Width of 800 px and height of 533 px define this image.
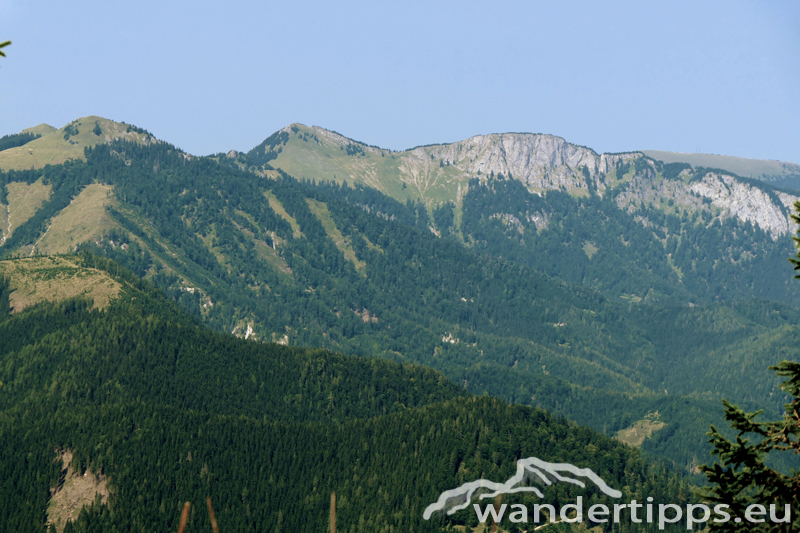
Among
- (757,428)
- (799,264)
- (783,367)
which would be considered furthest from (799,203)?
(757,428)

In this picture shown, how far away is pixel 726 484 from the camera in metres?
40.6

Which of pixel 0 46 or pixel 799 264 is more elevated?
pixel 0 46

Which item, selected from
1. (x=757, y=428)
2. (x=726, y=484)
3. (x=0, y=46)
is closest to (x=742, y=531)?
(x=726, y=484)

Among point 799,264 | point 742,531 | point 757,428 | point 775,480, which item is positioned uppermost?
point 799,264

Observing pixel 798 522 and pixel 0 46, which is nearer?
pixel 0 46

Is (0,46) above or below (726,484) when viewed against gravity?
above

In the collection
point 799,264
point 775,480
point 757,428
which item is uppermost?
point 799,264

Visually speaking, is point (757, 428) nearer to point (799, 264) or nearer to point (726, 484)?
point (726, 484)

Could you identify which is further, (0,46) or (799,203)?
(799,203)

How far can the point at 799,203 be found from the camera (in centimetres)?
4006

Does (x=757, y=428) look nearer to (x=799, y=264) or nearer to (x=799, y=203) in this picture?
(x=799, y=264)

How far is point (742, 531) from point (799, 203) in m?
15.0

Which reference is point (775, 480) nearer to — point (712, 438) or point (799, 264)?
point (712, 438)

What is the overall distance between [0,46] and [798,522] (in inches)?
1449
